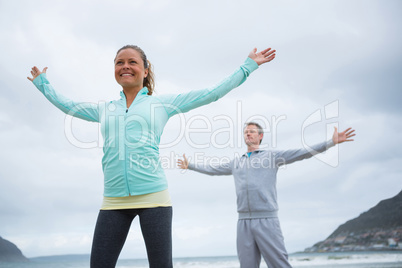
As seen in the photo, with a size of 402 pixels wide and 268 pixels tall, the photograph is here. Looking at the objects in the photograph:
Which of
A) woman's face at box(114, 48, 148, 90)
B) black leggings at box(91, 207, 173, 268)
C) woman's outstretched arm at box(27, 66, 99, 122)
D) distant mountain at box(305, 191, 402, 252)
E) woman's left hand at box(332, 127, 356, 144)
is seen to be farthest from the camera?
distant mountain at box(305, 191, 402, 252)

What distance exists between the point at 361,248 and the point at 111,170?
2570cm

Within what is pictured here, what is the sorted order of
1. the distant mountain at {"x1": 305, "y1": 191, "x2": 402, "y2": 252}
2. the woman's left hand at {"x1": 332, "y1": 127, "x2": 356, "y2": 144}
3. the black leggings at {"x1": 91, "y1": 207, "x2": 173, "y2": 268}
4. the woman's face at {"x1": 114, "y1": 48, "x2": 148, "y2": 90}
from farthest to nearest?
the distant mountain at {"x1": 305, "y1": 191, "x2": 402, "y2": 252} → the woman's left hand at {"x1": 332, "y1": 127, "x2": 356, "y2": 144} → the woman's face at {"x1": 114, "y1": 48, "x2": 148, "y2": 90} → the black leggings at {"x1": 91, "y1": 207, "x2": 173, "y2": 268}

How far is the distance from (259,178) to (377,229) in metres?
22.5

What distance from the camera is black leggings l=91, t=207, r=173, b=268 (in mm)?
2031

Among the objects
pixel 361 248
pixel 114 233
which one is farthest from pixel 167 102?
pixel 361 248

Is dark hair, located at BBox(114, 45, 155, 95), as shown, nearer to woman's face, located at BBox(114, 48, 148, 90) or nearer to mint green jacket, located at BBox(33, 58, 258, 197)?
woman's face, located at BBox(114, 48, 148, 90)

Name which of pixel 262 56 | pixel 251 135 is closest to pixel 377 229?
pixel 251 135

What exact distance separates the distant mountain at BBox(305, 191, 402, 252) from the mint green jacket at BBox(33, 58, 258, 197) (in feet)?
76.8

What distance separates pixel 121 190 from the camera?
83.7 inches

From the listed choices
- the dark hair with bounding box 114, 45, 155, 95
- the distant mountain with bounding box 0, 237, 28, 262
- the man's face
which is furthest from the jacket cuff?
the distant mountain with bounding box 0, 237, 28, 262

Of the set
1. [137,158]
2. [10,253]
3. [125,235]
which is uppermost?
[137,158]

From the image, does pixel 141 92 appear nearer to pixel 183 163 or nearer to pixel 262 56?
pixel 262 56

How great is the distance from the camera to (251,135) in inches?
188

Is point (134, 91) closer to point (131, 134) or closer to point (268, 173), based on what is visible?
point (131, 134)
